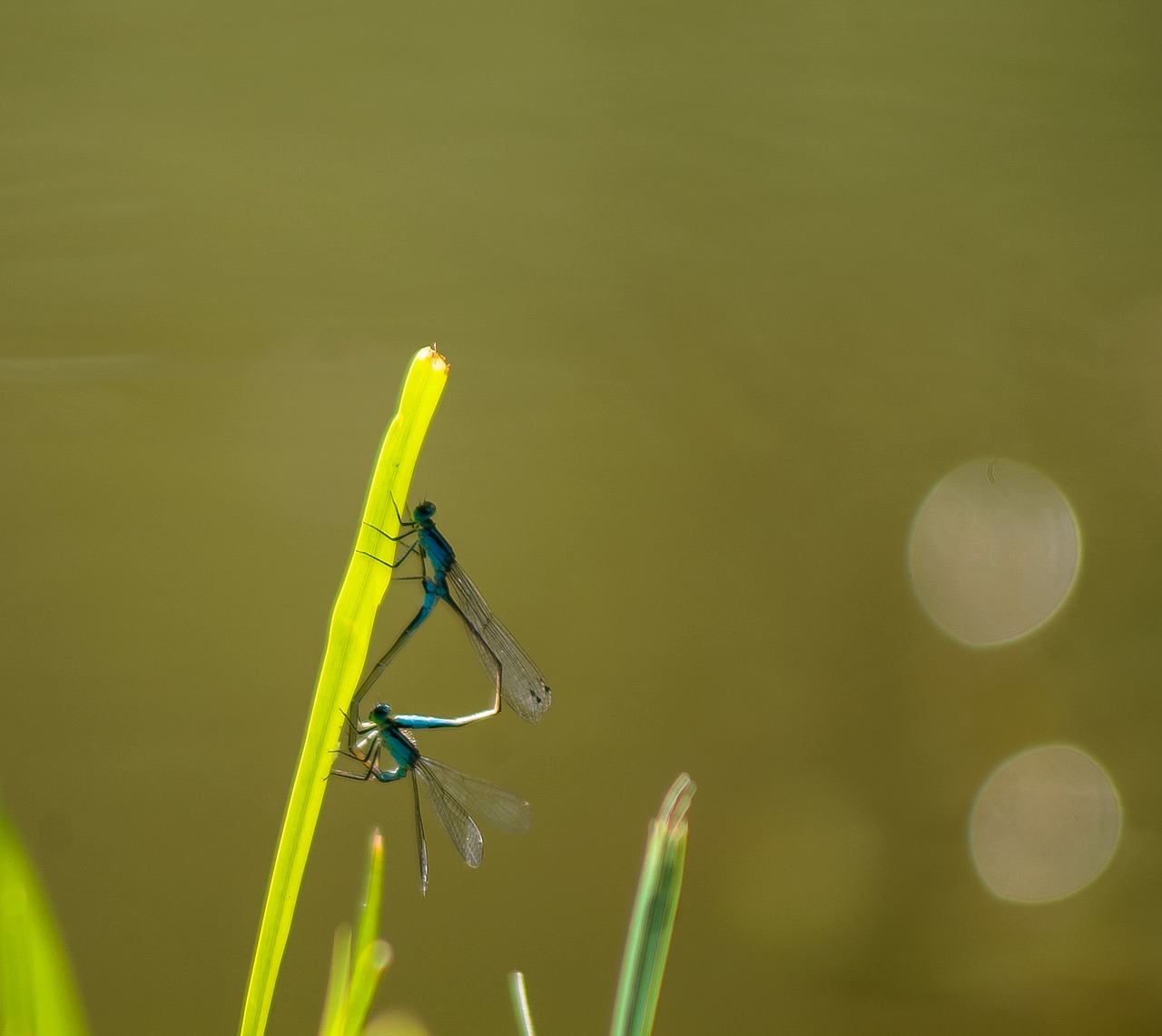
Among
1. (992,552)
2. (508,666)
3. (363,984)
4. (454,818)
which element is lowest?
(454,818)

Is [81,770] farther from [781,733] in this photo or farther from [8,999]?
[8,999]

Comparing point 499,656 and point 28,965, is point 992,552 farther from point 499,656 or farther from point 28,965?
point 28,965

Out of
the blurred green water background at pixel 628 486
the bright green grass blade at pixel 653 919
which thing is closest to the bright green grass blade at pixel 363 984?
the bright green grass blade at pixel 653 919

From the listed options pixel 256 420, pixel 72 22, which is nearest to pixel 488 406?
pixel 256 420

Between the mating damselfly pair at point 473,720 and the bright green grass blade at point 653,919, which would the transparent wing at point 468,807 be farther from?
the bright green grass blade at point 653,919

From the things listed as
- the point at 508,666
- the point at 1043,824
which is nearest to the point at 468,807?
the point at 508,666

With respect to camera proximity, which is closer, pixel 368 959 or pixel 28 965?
pixel 28 965
